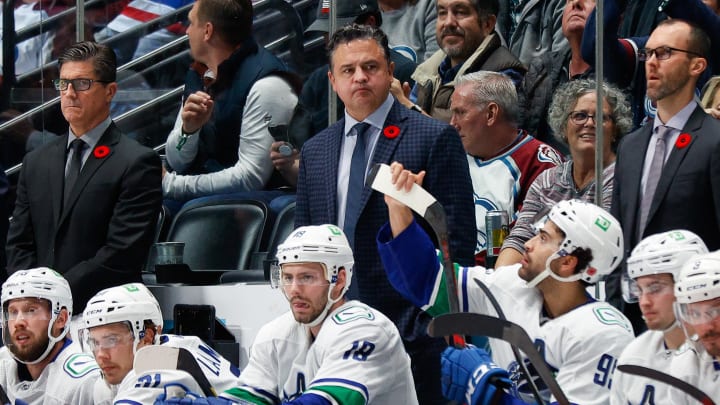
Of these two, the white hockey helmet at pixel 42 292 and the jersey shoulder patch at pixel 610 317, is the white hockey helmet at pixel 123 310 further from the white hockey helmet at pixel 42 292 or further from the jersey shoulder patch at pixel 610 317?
the jersey shoulder patch at pixel 610 317

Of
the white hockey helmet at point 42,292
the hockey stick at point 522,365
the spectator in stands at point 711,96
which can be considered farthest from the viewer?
the white hockey helmet at point 42,292

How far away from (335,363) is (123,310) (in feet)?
3.25

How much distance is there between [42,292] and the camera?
16.0 ft

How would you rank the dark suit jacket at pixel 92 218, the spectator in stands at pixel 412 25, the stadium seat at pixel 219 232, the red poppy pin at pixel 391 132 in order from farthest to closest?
the spectator in stands at pixel 412 25 < the stadium seat at pixel 219 232 < the dark suit jacket at pixel 92 218 < the red poppy pin at pixel 391 132

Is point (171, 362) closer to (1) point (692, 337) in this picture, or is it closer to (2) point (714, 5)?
(1) point (692, 337)

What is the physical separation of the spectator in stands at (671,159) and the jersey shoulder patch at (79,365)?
5.55 feet

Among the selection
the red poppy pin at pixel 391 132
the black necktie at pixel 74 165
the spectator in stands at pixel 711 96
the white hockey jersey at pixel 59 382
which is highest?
the spectator in stands at pixel 711 96

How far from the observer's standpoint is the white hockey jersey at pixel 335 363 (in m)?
3.96

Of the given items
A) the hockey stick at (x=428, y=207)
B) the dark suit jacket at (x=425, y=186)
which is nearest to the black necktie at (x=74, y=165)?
the dark suit jacket at (x=425, y=186)

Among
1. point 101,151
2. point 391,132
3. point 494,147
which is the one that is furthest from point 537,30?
point 101,151

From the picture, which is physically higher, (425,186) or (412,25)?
(412,25)

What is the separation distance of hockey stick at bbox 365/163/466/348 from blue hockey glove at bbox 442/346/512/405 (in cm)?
14

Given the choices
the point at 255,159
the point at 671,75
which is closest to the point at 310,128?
the point at 255,159

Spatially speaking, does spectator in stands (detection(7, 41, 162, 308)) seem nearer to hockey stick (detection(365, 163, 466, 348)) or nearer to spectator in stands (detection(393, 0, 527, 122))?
spectator in stands (detection(393, 0, 527, 122))
